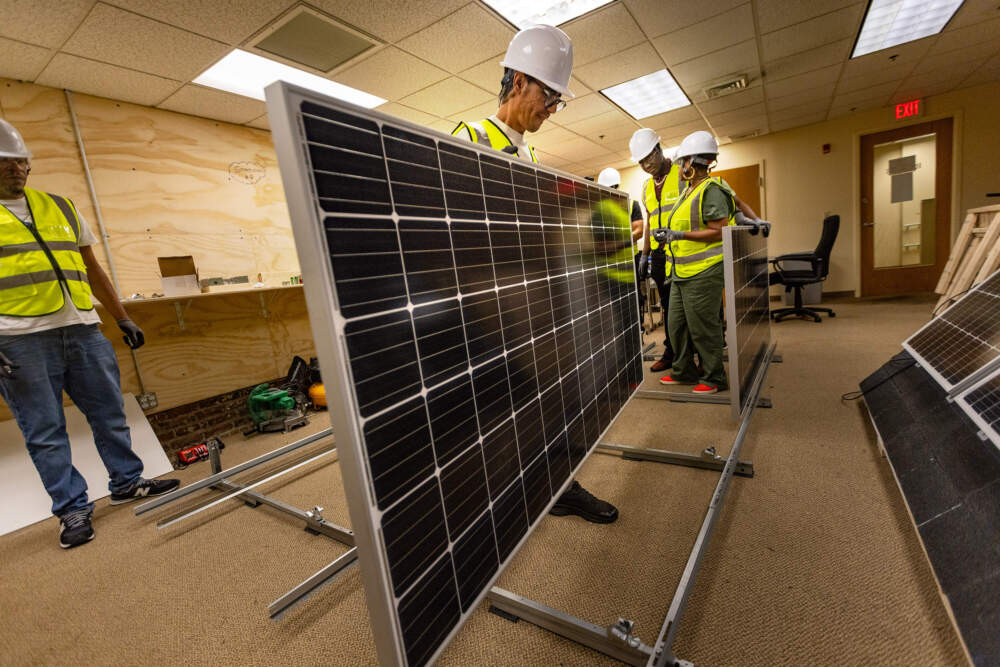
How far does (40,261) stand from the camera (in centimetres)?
189

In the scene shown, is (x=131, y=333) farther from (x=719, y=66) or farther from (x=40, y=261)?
(x=719, y=66)

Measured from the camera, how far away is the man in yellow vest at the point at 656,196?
9.00ft

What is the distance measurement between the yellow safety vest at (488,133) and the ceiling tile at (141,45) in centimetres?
223

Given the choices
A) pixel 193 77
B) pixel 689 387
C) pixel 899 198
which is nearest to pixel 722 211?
pixel 689 387

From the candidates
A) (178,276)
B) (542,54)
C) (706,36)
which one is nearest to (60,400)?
(178,276)

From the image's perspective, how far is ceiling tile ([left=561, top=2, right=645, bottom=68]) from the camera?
2820 millimetres

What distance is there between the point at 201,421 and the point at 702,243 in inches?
149

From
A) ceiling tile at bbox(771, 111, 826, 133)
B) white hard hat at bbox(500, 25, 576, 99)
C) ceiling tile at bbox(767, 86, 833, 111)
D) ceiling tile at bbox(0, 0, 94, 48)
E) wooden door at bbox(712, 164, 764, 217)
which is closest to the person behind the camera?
white hard hat at bbox(500, 25, 576, 99)

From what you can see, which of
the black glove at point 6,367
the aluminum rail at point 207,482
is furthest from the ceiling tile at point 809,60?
the black glove at point 6,367

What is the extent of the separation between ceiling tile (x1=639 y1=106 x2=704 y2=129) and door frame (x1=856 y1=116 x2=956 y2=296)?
2727 millimetres

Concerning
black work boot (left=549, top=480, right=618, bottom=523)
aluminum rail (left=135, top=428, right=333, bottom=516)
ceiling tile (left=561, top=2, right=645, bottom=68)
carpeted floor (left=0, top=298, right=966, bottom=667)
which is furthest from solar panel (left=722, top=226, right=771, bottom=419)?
aluminum rail (left=135, top=428, right=333, bottom=516)

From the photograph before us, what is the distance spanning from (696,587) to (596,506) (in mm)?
427

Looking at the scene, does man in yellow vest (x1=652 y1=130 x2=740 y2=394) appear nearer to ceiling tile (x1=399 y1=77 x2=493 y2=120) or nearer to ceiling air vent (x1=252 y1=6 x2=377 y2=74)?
ceiling tile (x1=399 y1=77 x2=493 y2=120)

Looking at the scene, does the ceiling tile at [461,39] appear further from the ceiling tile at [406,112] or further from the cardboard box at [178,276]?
the cardboard box at [178,276]
